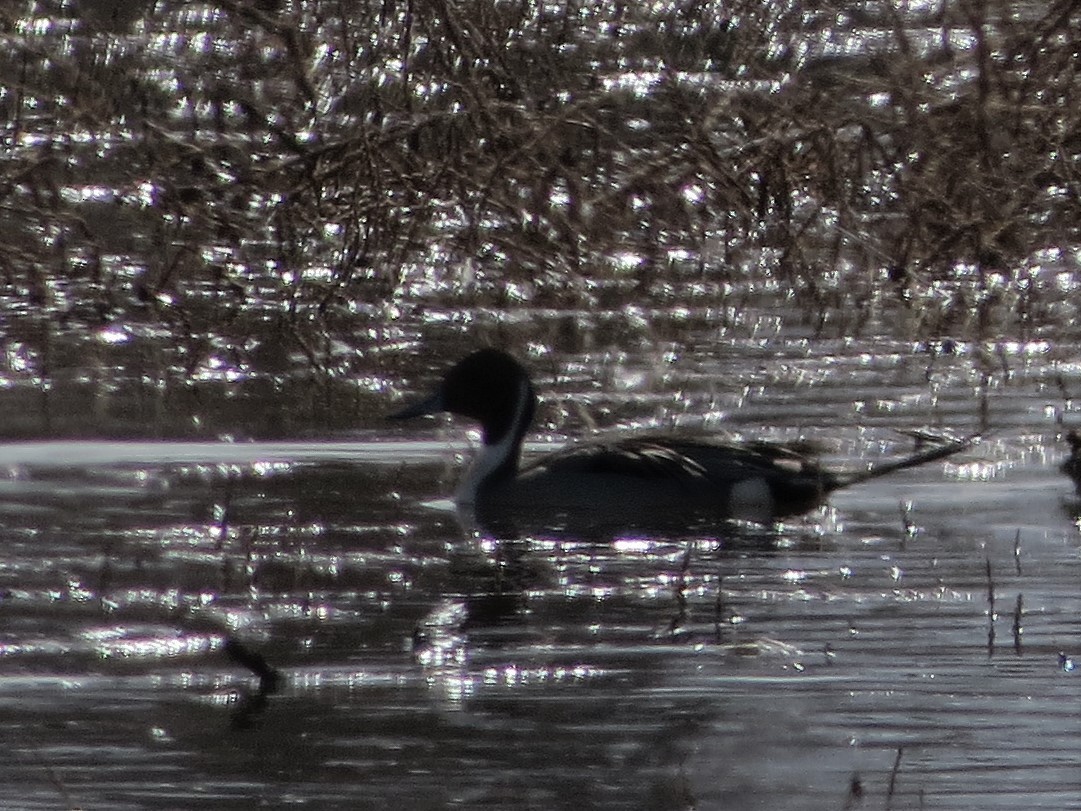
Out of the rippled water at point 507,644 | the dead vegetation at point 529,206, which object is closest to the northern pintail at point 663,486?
the rippled water at point 507,644

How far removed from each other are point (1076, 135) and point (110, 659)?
702 cm

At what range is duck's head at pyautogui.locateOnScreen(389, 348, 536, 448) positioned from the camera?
9828 mm

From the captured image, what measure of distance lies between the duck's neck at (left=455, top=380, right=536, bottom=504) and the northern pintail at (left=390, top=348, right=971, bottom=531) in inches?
0.6

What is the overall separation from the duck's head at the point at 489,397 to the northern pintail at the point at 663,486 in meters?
0.52

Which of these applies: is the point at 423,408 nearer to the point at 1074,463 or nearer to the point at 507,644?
the point at 1074,463

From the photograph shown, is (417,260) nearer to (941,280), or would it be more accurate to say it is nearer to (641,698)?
(941,280)

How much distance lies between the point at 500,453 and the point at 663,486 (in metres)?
0.75

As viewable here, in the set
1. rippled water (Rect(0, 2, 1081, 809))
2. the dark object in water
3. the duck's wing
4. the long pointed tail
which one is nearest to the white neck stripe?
rippled water (Rect(0, 2, 1081, 809))

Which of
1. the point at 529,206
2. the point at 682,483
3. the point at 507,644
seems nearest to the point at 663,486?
the point at 682,483

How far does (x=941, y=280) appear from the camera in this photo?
501 inches

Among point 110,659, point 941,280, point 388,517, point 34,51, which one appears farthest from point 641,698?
point 941,280

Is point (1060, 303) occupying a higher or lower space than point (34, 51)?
lower

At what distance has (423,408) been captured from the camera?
→ 389 inches

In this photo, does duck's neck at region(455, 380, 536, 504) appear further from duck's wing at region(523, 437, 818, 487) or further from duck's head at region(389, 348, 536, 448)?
duck's wing at region(523, 437, 818, 487)
